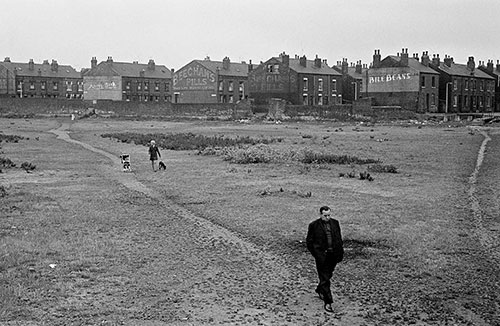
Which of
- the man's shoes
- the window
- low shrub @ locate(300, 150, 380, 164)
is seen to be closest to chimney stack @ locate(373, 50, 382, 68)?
the window

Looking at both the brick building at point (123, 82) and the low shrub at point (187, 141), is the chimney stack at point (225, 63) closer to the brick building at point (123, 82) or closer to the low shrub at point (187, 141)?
the brick building at point (123, 82)

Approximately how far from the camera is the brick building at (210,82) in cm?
10244

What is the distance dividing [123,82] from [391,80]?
47125mm

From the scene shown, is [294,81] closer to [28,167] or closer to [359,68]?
[359,68]

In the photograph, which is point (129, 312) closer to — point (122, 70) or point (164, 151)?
point (164, 151)

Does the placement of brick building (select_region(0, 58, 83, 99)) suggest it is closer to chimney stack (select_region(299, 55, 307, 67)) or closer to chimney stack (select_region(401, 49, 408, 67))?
chimney stack (select_region(299, 55, 307, 67))

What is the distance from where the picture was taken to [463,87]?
315 feet

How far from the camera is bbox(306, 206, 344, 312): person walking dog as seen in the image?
11.8 meters

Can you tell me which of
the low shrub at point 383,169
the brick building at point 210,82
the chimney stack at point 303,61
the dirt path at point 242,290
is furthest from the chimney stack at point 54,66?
the dirt path at point 242,290

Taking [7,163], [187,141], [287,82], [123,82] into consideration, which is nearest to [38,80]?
[123,82]

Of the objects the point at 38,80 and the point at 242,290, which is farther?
the point at 38,80

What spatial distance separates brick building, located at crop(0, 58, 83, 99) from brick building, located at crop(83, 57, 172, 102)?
907 centimetres

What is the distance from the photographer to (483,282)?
44.3 ft

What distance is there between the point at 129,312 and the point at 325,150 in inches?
1253
